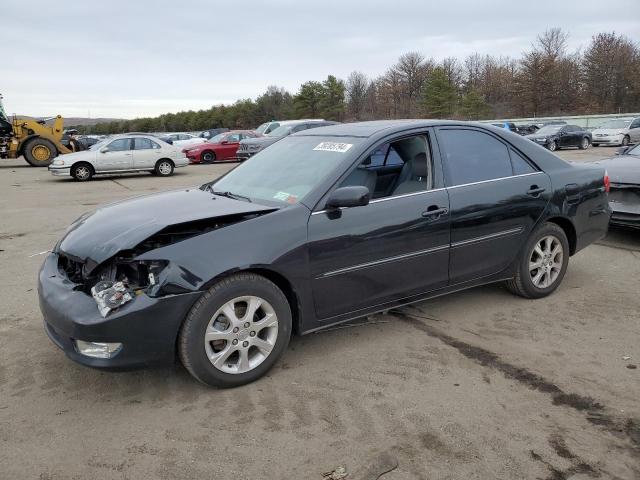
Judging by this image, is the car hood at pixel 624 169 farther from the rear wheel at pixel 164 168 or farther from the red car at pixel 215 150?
the red car at pixel 215 150

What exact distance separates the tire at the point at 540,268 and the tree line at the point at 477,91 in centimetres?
5701

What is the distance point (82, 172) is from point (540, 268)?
637 inches

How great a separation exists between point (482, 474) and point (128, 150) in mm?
17788

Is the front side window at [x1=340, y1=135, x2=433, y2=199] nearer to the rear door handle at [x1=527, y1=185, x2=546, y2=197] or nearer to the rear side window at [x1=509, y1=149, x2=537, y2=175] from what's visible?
the rear side window at [x1=509, y1=149, x2=537, y2=175]

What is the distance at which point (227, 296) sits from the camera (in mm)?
3195

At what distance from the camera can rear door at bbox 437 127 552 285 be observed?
4207 mm

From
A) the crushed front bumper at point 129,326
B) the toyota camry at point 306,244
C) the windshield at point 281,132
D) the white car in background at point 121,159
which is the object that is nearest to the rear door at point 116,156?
the white car in background at point 121,159

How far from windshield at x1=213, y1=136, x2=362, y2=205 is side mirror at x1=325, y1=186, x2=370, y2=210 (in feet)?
0.75

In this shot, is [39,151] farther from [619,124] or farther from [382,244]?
[619,124]

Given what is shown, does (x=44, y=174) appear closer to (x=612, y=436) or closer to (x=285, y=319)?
(x=285, y=319)

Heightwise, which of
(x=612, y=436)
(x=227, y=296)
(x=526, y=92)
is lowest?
(x=612, y=436)

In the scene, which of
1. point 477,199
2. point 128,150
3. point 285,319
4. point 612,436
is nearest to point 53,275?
point 285,319

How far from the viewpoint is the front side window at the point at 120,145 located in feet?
59.1

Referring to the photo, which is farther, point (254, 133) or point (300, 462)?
point (254, 133)
